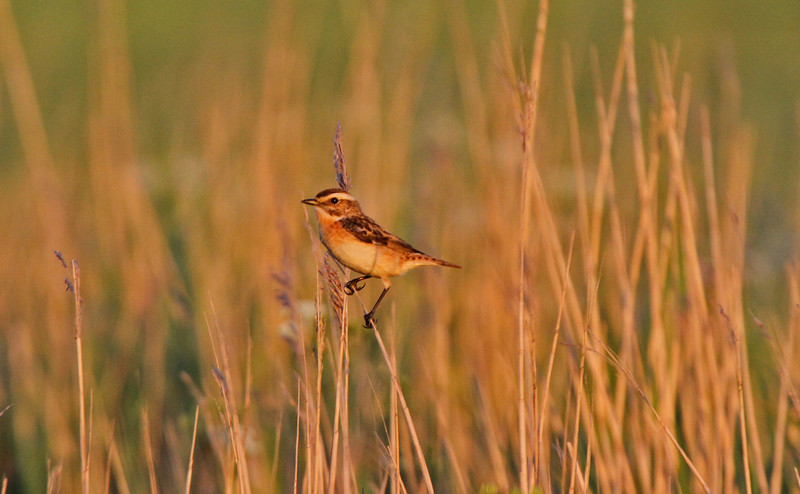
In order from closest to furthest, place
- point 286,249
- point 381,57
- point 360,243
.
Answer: point 286,249, point 360,243, point 381,57

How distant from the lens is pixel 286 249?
2.54 m

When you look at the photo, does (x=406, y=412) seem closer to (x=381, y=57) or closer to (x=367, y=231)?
(x=367, y=231)

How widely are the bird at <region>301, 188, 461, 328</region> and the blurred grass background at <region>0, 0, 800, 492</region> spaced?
0.99ft

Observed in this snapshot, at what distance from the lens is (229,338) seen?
4008mm

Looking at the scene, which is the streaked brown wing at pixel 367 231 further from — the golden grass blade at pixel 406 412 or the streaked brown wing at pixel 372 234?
the golden grass blade at pixel 406 412

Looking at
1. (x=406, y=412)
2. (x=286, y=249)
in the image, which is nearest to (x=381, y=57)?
(x=286, y=249)

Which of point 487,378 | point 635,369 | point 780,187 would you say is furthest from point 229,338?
point 780,187

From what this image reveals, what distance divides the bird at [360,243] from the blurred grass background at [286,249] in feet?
0.99

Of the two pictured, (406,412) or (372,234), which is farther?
(372,234)

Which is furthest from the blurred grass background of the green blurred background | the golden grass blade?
the golden grass blade

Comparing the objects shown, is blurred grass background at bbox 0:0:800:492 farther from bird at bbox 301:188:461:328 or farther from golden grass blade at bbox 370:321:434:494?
golden grass blade at bbox 370:321:434:494

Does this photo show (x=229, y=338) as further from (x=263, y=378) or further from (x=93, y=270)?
(x=93, y=270)

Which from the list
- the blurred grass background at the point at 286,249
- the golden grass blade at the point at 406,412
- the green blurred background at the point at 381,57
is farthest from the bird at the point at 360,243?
the green blurred background at the point at 381,57

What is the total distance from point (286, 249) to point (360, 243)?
12.6 inches
